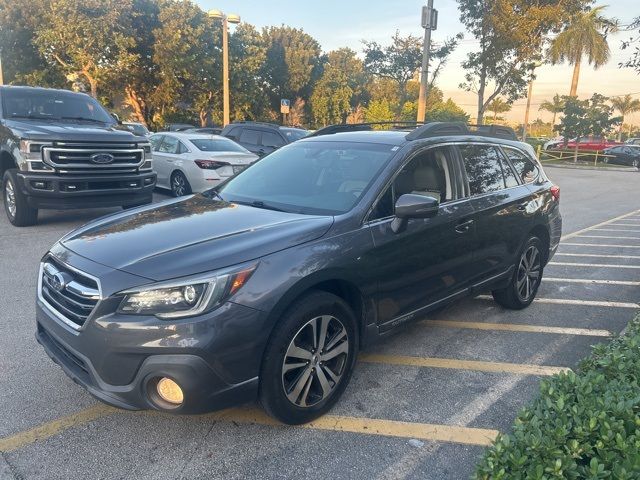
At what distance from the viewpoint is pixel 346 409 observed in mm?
3271

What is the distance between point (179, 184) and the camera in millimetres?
11219

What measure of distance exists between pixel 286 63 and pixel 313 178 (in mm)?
41080

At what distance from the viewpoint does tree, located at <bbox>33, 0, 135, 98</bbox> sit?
24344 millimetres

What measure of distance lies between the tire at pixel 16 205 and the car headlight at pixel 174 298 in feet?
20.3

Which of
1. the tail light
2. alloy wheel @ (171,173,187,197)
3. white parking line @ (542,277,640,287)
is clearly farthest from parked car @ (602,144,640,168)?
alloy wheel @ (171,173,187,197)

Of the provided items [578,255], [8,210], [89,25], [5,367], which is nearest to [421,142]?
[5,367]

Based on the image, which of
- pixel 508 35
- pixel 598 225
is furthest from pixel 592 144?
pixel 598 225

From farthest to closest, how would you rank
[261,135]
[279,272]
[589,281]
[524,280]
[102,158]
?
[261,135]
[102,158]
[589,281]
[524,280]
[279,272]

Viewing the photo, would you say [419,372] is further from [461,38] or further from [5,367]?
[461,38]

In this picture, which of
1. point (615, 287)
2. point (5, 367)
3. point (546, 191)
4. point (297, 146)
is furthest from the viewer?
point (615, 287)

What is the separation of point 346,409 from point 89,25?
2620 centimetres

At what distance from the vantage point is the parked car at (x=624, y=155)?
33.2 metres

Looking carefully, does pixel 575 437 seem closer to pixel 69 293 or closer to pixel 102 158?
pixel 69 293

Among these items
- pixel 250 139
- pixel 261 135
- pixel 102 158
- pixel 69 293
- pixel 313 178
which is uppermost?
pixel 261 135
